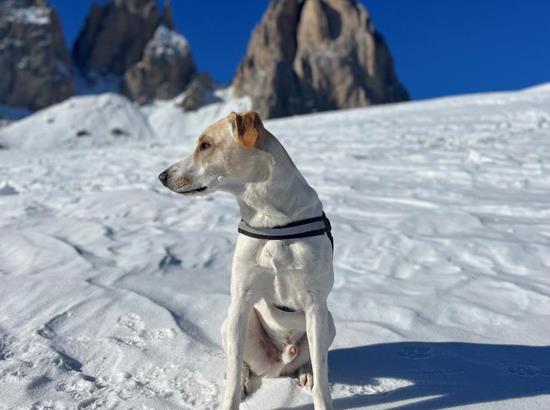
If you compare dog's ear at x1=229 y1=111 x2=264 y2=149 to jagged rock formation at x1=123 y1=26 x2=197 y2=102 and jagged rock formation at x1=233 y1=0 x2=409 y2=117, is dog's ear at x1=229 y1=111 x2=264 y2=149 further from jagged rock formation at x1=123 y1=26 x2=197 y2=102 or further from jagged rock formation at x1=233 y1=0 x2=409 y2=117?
jagged rock formation at x1=123 y1=26 x2=197 y2=102

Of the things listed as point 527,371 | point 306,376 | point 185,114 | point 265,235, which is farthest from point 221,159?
point 185,114

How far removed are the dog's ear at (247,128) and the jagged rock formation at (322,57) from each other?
93.5m

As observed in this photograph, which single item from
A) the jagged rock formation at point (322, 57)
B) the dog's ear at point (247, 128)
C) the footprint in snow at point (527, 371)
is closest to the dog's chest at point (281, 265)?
the dog's ear at point (247, 128)

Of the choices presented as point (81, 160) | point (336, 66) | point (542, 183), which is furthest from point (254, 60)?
point (542, 183)

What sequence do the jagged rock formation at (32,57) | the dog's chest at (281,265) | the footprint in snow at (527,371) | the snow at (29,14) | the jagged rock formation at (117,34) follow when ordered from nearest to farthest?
1. the dog's chest at (281,265)
2. the footprint in snow at (527,371)
3. the jagged rock formation at (32,57)
4. the snow at (29,14)
5. the jagged rock formation at (117,34)

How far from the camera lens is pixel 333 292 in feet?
14.3

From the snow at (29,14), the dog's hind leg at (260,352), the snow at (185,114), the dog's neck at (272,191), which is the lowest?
the snow at (185,114)

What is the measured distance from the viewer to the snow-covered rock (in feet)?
202

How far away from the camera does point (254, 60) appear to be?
104688 millimetres

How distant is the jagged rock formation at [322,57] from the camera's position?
9888cm

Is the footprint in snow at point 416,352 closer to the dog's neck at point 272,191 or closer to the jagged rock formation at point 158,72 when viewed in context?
the dog's neck at point 272,191

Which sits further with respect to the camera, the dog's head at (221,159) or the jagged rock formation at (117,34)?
the jagged rock formation at (117,34)

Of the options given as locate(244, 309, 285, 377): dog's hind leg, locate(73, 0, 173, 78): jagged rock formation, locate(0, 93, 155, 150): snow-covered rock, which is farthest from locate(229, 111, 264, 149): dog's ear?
locate(73, 0, 173, 78): jagged rock formation

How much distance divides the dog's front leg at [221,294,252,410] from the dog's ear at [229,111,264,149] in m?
0.78
